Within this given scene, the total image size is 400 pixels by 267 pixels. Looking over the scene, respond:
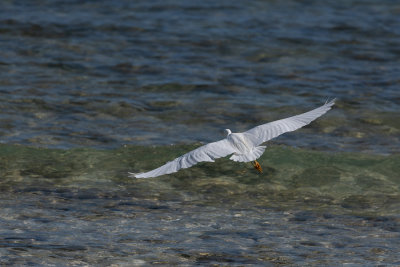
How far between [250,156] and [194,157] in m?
0.61

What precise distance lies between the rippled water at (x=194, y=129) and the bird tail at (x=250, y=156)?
70cm

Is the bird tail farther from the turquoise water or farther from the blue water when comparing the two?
the blue water

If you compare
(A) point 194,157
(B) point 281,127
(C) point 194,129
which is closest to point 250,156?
(A) point 194,157

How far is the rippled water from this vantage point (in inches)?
278

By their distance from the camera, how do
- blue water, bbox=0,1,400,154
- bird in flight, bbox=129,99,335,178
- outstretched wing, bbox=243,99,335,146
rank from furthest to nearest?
1. blue water, bbox=0,1,400,154
2. outstretched wing, bbox=243,99,335,146
3. bird in flight, bbox=129,99,335,178

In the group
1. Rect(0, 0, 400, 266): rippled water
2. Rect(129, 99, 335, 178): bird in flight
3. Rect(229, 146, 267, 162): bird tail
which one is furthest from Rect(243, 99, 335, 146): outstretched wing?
Rect(0, 0, 400, 266): rippled water

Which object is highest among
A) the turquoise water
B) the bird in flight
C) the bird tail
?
the bird in flight

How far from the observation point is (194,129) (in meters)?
11.3

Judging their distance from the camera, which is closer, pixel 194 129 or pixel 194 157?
pixel 194 157

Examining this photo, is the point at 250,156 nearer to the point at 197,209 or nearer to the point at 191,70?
the point at 197,209

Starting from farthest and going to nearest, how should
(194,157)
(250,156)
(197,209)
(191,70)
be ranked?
1. (191,70)
2. (197,209)
3. (250,156)
4. (194,157)

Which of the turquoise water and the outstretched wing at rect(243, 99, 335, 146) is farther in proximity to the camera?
the outstretched wing at rect(243, 99, 335, 146)

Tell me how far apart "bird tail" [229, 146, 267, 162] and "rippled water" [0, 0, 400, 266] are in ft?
2.29

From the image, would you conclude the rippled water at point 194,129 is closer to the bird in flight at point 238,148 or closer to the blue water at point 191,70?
the blue water at point 191,70
